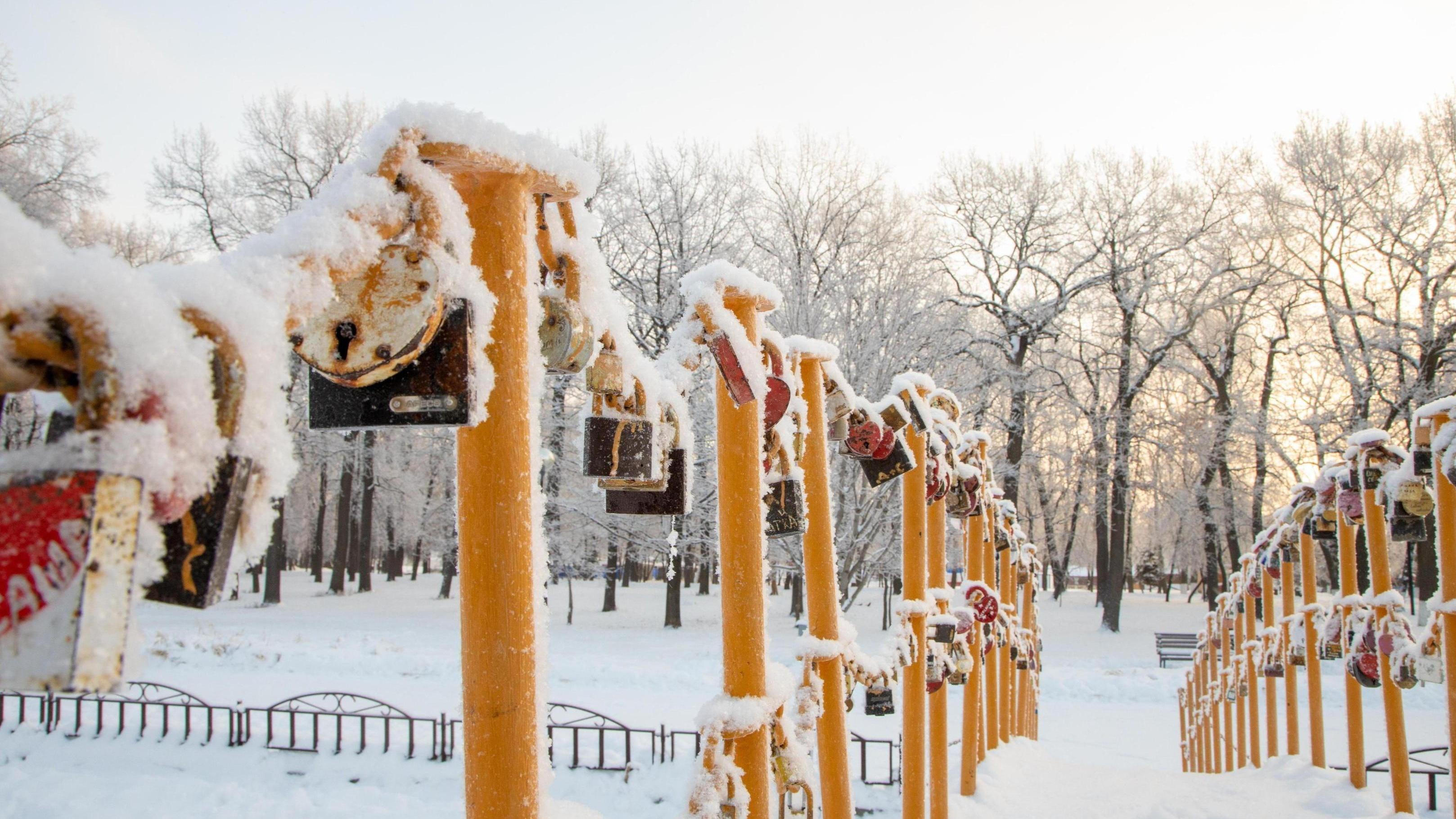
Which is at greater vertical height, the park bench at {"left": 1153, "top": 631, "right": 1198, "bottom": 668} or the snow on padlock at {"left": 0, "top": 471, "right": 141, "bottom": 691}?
the snow on padlock at {"left": 0, "top": 471, "right": 141, "bottom": 691}

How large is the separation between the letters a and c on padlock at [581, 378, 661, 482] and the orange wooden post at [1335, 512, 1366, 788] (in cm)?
409

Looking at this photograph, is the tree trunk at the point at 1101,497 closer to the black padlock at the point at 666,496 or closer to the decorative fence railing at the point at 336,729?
the decorative fence railing at the point at 336,729

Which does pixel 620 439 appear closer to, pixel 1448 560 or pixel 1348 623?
pixel 1448 560

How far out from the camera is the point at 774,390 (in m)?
1.95

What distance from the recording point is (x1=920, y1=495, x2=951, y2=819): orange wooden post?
365 cm

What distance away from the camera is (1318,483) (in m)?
4.44

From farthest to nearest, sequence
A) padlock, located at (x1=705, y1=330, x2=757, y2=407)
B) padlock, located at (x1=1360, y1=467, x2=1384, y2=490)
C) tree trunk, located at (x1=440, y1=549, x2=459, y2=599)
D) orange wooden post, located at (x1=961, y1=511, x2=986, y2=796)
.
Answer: tree trunk, located at (x1=440, y1=549, x2=459, y2=599) < orange wooden post, located at (x1=961, y1=511, x2=986, y2=796) < padlock, located at (x1=1360, y1=467, x2=1384, y2=490) < padlock, located at (x1=705, y1=330, x2=757, y2=407)

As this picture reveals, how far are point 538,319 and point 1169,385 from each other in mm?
22814

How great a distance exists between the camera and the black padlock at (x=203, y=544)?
53cm

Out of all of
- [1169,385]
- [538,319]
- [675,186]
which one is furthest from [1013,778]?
[1169,385]

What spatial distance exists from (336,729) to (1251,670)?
7840 millimetres

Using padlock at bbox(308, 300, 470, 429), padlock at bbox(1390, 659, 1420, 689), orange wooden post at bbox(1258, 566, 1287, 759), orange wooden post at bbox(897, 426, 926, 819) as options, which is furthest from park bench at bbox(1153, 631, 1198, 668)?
padlock at bbox(308, 300, 470, 429)

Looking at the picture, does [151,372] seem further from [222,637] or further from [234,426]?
[222,637]

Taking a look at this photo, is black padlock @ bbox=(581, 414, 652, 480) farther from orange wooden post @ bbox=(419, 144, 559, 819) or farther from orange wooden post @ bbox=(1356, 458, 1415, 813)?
orange wooden post @ bbox=(1356, 458, 1415, 813)
